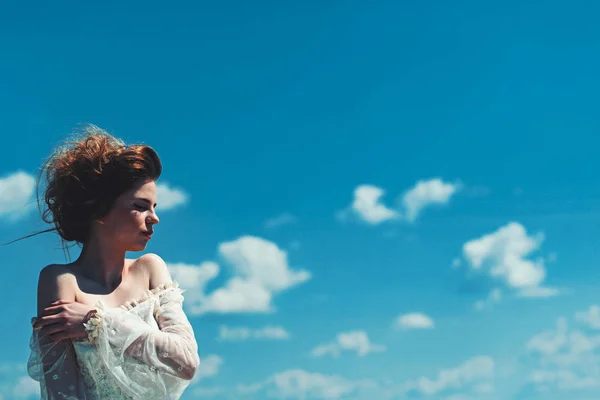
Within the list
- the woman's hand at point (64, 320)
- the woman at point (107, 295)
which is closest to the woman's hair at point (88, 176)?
the woman at point (107, 295)

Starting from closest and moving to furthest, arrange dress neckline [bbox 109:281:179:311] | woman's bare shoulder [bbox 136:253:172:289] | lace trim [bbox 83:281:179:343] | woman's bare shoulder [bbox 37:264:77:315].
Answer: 1. lace trim [bbox 83:281:179:343]
2. woman's bare shoulder [bbox 37:264:77:315]
3. dress neckline [bbox 109:281:179:311]
4. woman's bare shoulder [bbox 136:253:172:289]

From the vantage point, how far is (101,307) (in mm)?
4305

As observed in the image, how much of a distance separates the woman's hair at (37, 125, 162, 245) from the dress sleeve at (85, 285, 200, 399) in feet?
→ 2.20

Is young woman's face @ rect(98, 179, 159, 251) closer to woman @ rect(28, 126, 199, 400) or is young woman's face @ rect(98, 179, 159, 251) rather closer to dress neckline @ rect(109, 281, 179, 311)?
woman @ rect(28, 126, 199, 400)

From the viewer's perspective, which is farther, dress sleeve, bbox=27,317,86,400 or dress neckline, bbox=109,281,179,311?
dress neckline, bbox=109,281,179,311

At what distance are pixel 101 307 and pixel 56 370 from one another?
1.47 ft

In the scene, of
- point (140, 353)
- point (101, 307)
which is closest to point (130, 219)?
point (101, 307)

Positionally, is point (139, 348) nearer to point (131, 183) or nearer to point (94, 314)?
point (94, 314)

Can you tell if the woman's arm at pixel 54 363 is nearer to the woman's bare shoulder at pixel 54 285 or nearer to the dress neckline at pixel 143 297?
the woman's bare shoulder at pixel 54 285

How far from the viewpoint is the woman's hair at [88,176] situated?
454cm

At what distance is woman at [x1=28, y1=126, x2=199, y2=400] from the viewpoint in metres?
4.20

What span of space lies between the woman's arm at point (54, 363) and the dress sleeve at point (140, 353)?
0.70ft

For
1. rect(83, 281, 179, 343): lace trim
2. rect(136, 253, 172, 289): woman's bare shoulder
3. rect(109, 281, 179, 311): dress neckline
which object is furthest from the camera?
rect(136, 253, 172, 289): woman's bare shoulder

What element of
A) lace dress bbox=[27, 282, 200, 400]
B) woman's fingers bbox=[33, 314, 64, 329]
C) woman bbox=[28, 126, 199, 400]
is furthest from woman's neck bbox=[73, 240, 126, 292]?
woman's fingers bbox=[33, 314, 64, 329]
